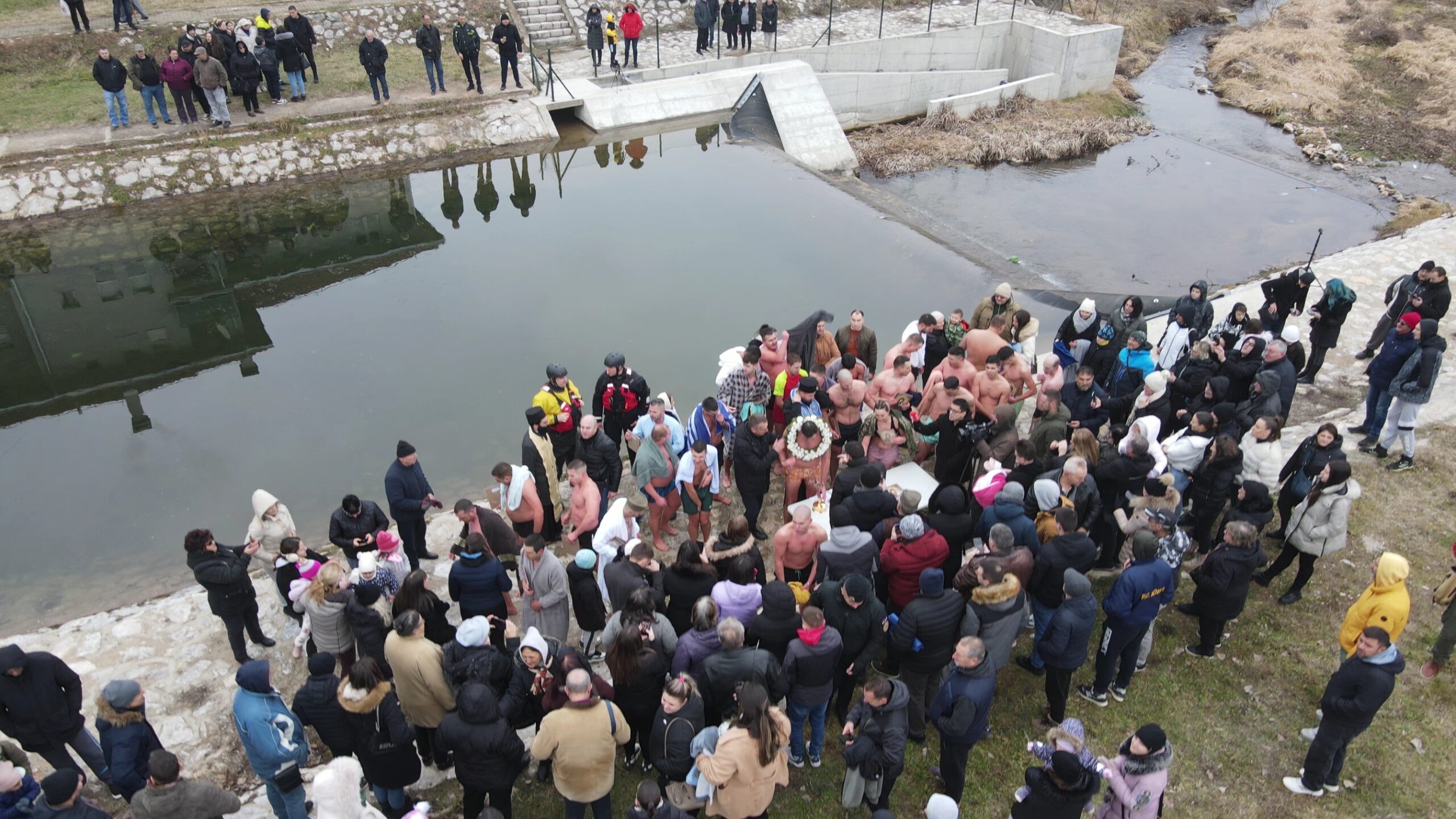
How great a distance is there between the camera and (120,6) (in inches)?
778

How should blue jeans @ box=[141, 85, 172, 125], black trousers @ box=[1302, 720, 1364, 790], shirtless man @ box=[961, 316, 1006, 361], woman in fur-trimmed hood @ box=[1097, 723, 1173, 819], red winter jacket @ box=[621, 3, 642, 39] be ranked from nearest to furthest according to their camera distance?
woman in fur-trimmed hood @ box=[1097, 723, 1173, 819] → black trousers @ box=[1302, 720, 1364, 790] → shirtless man @ box=[961, 316, 1006, 361] → blue jeans @ box=[141, 85, 172, 125] → red winter jacket @ box=[621, 3, 642, 39]

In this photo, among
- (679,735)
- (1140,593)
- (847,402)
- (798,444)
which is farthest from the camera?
(847,402)

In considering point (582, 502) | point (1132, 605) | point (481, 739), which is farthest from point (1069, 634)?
point (582, 502)

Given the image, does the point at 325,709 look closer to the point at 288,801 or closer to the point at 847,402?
the point at 288,801

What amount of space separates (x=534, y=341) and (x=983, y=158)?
43.6 feet

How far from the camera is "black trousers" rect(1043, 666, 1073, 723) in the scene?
6242mm

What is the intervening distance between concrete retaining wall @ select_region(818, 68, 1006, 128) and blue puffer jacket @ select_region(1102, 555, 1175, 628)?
717 inches

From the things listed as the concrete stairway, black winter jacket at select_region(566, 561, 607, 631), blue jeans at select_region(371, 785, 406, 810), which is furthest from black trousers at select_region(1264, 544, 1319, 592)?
the concrete stairway

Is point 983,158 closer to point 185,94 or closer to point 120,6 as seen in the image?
point 185,94

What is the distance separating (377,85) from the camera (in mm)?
18969

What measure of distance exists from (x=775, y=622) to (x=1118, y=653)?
272 cm

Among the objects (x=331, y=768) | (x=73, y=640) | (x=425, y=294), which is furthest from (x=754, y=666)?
(x=425, y=294)

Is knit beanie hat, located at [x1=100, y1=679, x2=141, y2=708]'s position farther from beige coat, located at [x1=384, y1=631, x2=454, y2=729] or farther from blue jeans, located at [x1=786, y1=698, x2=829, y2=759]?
blue jeans, located at [x1=786, y1=698, x2=829, y2=759]

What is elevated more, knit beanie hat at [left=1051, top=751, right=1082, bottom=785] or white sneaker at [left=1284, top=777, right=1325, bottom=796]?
knit beanie hat at [left=1051, top=751, right=1082, bottom=785]
